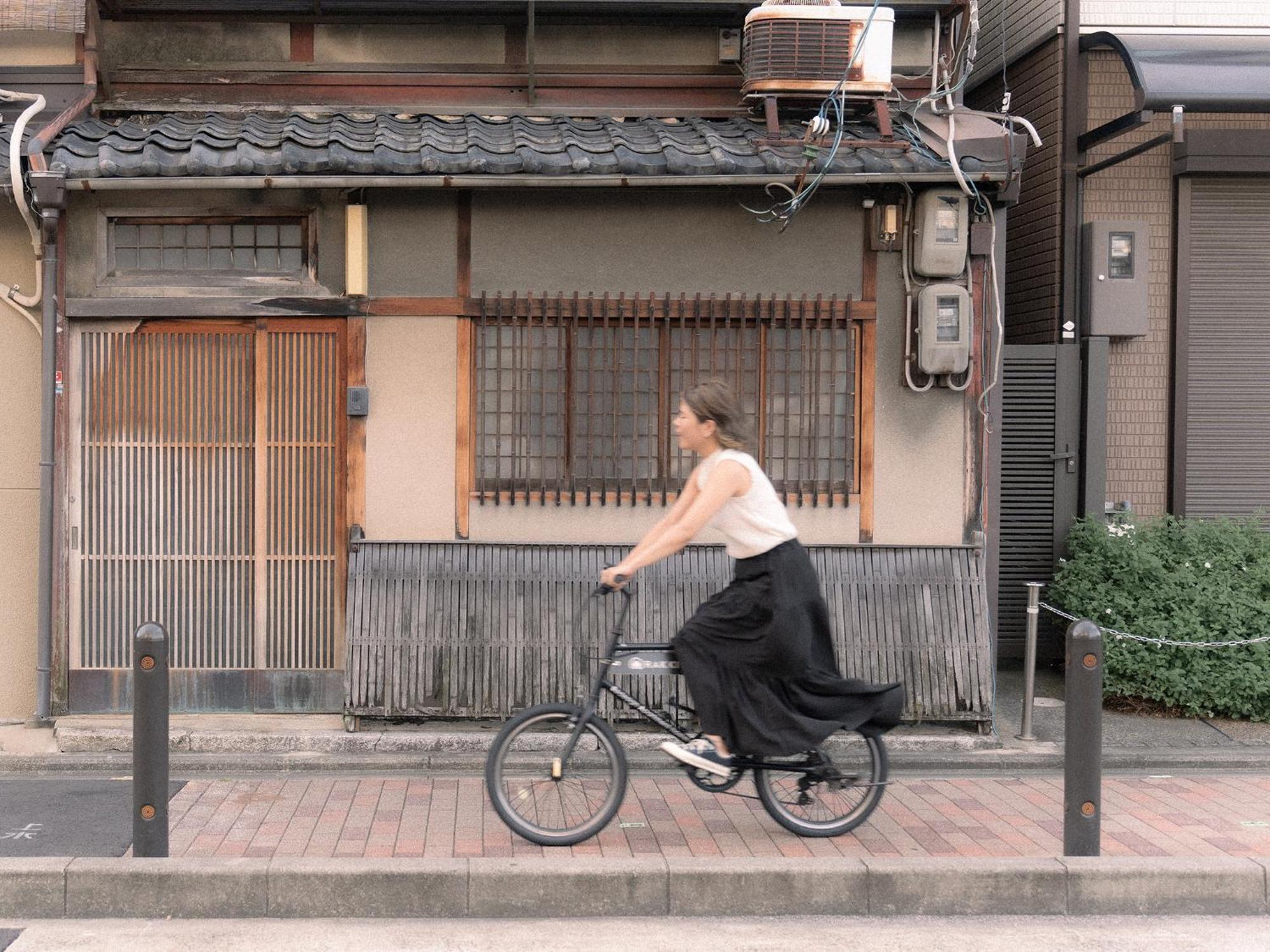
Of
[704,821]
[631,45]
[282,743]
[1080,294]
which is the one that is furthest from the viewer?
[1080,294]

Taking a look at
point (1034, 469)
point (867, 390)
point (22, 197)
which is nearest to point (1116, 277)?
point (1034, 469)

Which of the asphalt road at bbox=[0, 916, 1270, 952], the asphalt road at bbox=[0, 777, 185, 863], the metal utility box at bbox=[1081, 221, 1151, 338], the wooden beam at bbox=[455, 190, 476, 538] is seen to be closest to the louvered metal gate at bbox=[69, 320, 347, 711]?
the wooden beam at bbox=[455, 190, 476, 538]

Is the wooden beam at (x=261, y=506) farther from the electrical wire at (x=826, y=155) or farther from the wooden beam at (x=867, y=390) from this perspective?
the wooden beam at (x=867, y=390)

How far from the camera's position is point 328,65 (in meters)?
8.84

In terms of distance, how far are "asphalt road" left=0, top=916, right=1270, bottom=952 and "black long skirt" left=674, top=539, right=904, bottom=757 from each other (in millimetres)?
815

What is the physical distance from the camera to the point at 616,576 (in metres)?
5.64

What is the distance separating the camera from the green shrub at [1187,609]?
8.34m

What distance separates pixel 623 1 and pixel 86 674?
5.53 m

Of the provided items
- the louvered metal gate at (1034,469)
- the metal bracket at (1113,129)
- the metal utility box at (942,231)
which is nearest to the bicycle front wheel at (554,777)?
the metal utility box at (942,231)

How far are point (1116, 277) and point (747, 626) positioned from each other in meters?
5.72

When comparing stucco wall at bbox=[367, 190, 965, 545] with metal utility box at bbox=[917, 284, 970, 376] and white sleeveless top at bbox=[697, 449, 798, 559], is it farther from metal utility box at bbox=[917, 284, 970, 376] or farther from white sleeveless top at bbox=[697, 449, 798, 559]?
white sleeveless top at bbox=[697, 449, 798, 559]

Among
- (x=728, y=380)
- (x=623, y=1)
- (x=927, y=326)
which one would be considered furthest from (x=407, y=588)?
(x=623, y=1)

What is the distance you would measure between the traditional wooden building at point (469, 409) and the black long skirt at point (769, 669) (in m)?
2.22

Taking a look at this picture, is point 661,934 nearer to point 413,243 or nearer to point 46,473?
point 413,243
